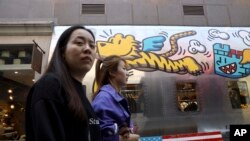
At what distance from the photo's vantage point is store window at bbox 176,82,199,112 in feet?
29.5

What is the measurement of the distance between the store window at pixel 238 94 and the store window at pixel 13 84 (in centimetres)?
678

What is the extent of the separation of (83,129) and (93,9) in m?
9.24

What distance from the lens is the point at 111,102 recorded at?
240cm

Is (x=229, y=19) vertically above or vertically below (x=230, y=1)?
below

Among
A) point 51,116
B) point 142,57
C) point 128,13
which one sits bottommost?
point 51,116

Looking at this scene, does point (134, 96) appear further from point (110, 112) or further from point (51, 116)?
point (51, 116)

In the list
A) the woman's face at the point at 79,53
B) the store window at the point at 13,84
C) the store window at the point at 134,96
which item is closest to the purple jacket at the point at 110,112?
the woman's face at the point at 79,53

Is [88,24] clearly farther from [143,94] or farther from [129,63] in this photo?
[143,94]

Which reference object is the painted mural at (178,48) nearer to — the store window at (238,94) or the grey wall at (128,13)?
the store window at (238,94)

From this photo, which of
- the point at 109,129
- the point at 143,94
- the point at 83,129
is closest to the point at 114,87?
the point at 109,129

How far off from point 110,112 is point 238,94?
8095mm

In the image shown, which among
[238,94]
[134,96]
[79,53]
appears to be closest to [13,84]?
[134,96]

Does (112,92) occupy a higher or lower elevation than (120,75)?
lower

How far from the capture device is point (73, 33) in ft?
6.07
